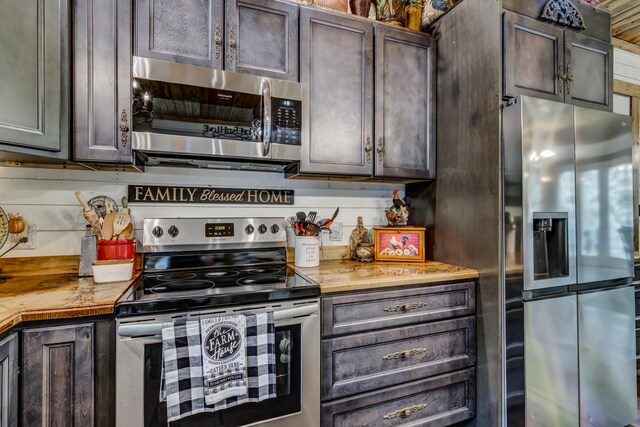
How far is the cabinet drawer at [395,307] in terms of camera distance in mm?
1430

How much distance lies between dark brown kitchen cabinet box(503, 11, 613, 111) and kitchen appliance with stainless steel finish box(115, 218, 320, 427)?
152 cm

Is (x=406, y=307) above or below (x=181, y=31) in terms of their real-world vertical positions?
below

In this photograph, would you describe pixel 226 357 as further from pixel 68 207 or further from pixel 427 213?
pixel 427 213

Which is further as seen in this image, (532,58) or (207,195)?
(207,195)

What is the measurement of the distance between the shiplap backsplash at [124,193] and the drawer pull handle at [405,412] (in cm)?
102

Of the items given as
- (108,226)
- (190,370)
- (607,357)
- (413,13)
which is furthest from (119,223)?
(607,357)

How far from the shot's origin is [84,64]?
137 cm

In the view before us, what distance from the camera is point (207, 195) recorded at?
1.86 meters

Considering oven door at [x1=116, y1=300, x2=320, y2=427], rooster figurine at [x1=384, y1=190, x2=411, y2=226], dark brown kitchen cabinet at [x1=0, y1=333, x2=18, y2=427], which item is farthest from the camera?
rooster figurine at [x1=384, y1=190, x2=411, y2=226]

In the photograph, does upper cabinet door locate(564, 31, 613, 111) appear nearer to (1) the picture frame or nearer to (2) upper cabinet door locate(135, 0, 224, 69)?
(1) the picture frame

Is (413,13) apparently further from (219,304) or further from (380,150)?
(219,304)

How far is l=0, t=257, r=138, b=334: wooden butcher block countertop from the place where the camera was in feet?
3.38

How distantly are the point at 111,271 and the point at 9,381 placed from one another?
504 millimetres

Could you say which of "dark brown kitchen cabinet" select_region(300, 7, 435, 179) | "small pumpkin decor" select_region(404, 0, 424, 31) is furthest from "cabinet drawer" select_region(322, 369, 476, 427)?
"small pumpkin decor" select_region(404, 0, 424, 31)
